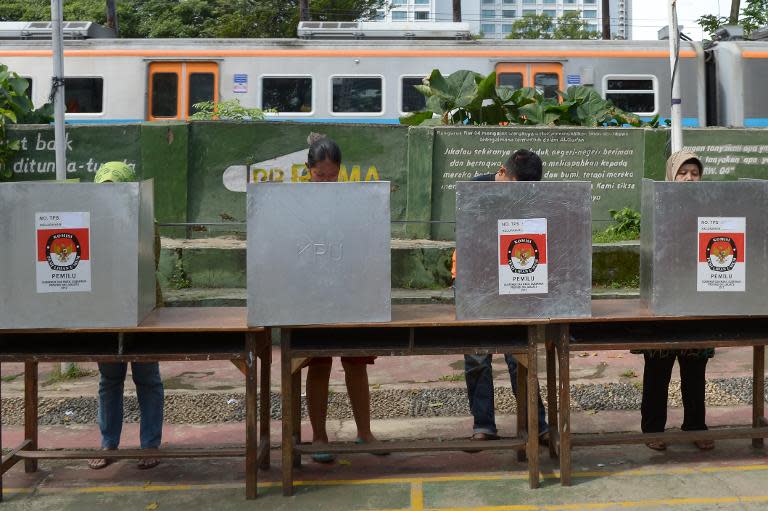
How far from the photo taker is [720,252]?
5023mm

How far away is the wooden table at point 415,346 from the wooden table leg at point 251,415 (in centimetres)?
16

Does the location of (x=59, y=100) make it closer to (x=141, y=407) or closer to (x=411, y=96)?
(x=141, y=407)

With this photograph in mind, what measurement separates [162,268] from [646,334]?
5.47m

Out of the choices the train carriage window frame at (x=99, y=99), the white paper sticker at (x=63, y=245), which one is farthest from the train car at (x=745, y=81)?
the white paper sticker at (x=63, y=245)

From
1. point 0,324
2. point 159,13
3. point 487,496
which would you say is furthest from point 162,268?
point 159,13

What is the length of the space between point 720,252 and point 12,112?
7861 mm

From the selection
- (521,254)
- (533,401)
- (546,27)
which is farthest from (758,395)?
(546,27)

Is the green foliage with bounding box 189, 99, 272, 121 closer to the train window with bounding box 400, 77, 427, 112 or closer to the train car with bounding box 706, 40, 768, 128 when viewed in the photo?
the train window with bounding box 400, 77, 427, 112

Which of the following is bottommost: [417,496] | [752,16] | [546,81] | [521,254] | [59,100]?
[417,496]

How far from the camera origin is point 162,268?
9336 mm

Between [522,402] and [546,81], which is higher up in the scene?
[546,81]

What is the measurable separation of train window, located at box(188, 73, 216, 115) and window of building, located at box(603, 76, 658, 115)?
6281mm

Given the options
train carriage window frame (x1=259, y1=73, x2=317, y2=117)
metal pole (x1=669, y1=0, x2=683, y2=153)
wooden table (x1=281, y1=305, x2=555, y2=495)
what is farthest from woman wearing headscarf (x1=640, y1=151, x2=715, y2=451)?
train carriage window frame (x1=259, y1=73, x2=317, y2=117)

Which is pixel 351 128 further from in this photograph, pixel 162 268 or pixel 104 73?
pixel 104 73
